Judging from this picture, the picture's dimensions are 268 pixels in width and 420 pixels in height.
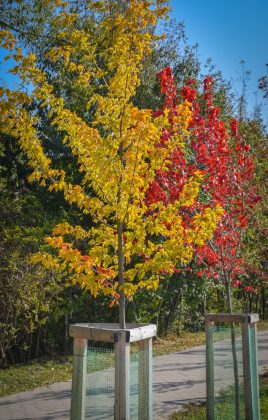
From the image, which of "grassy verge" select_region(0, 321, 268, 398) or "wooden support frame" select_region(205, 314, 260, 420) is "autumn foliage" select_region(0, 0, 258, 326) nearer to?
"wooden support frame" select_region(205, 314, 260, 420)

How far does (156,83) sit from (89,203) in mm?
12058

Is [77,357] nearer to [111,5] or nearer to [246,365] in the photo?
[246,365]

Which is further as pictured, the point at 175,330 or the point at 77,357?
the point at 175,330

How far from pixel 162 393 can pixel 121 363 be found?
4.77m

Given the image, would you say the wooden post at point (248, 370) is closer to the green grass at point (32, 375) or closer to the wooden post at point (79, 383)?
the wooden post at point (79, 383)

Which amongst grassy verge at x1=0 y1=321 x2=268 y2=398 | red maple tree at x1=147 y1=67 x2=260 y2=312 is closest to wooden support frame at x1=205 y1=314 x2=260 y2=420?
red maple tree at x1=147 y1=67 x2=260 y2=312

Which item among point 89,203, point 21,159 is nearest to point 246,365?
point 89,203

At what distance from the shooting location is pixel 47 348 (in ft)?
39.6

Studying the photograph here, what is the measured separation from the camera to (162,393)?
8172 mm

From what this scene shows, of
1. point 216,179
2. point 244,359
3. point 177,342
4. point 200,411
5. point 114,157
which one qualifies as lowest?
point 200,411

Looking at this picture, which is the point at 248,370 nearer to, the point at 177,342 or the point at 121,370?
the point at 121,370

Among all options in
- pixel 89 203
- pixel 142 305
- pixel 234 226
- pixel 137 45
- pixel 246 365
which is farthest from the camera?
pixel 142 305

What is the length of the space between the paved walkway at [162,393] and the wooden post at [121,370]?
7.65ft

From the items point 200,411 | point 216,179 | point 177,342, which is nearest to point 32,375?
point 200,411
